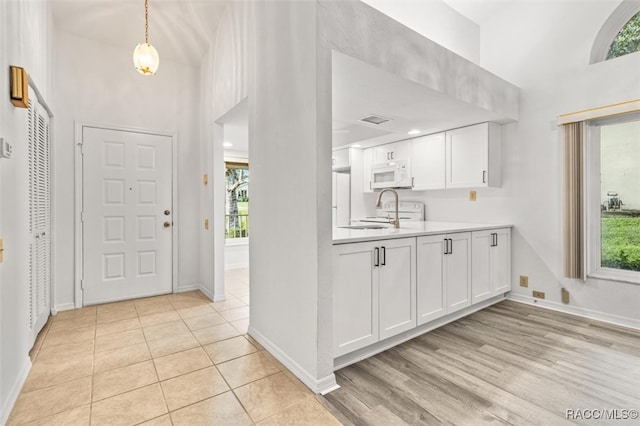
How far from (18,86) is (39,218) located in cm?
135

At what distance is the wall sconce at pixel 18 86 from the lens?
183 cm

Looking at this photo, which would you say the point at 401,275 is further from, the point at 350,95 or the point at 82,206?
the point at 82,206

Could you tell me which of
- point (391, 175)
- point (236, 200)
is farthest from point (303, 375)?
point (236, 200)

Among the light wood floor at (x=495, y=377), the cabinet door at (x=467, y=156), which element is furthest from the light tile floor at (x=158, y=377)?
the cabinet door at (x=467, y=156)

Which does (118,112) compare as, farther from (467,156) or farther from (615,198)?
(615,198)

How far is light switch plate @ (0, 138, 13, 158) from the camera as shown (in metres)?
1.62

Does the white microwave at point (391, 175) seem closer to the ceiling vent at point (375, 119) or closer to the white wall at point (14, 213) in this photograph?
the ceiling vent at point (375, 119)

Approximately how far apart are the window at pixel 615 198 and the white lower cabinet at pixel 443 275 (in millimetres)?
1329

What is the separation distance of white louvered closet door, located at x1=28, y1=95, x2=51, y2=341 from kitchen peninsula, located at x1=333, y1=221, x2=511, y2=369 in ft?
8.04

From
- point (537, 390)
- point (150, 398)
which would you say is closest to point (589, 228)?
point (537, 390)

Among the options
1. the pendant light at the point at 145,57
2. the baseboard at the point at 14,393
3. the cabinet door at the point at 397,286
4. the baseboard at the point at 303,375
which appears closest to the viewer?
the baseboard at the point at 14,393

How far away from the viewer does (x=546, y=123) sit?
10.7ft

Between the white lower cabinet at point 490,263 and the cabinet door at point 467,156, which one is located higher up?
the cabinet door at point 467,156

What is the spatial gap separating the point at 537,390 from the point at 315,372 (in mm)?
1346
